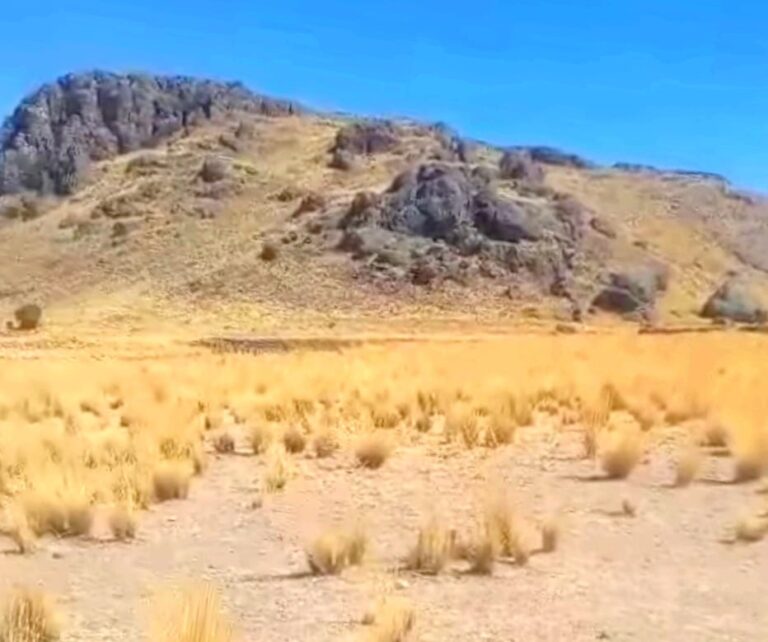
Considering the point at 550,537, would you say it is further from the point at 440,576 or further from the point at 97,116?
the point at 97,116

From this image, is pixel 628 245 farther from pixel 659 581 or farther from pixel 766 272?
pixel 659 581

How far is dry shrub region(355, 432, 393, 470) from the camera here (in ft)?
48.3

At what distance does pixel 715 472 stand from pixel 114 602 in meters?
8.11

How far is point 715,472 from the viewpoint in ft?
46.9

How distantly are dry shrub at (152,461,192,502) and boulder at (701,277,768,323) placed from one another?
46931 mm

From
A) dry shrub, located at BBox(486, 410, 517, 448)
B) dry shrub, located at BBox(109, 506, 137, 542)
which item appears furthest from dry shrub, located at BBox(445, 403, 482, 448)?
dry shrub, located at BBox(109, 506, 137, 542)

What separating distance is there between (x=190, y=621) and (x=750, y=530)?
19.5 ft

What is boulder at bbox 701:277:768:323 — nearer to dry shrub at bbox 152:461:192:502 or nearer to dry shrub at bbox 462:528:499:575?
dry shrub at bbox 152:461:192:502

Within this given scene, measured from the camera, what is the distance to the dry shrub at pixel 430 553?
9141 millimetres

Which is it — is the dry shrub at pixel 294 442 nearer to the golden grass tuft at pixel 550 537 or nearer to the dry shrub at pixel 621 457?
the dry shrub at pixel 621 457

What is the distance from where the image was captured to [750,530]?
414 inches

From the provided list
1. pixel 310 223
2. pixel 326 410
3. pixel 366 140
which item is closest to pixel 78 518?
pixel 326 410

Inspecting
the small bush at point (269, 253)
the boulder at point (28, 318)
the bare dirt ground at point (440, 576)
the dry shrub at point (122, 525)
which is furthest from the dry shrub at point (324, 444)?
the small bush at point (269, 253)

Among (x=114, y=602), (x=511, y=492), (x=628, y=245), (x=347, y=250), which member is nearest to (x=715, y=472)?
(x=511, y=492)
